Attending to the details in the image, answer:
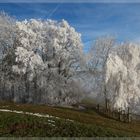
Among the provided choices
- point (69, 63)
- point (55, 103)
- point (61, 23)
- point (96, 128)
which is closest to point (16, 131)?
point (96, 128)

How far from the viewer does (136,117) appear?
4599 inches

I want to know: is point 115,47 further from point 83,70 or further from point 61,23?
point 61,23

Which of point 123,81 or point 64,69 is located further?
point 64,69

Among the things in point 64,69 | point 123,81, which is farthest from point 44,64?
point 123,81

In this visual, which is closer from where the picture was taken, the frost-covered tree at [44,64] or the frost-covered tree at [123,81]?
the frost-covered tree at [123,81]

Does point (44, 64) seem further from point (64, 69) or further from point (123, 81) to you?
point (123, 81)

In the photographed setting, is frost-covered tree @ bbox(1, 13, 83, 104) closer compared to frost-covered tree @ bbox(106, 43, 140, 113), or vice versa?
frost-covered tree @ bbox(106, 43, 140, 113)

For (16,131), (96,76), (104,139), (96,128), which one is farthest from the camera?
(96,76)

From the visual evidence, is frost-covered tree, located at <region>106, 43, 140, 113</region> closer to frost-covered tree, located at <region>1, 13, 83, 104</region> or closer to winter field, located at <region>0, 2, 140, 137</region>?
winter field, located at <region>0, 2, 140, 137</region>

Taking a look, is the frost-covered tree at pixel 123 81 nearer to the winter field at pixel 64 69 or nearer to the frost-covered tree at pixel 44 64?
the winter field at pixel 64 69

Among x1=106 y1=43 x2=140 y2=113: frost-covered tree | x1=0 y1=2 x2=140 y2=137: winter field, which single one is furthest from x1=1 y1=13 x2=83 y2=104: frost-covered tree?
x1=106 y1=43 x2=140 y2=113: frost-covered tree

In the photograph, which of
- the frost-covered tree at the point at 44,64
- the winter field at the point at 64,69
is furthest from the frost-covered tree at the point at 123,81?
the frost-covered tree at the point at 44,64

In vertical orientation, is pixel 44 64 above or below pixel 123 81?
above

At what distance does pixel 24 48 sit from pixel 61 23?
52.8 ft
